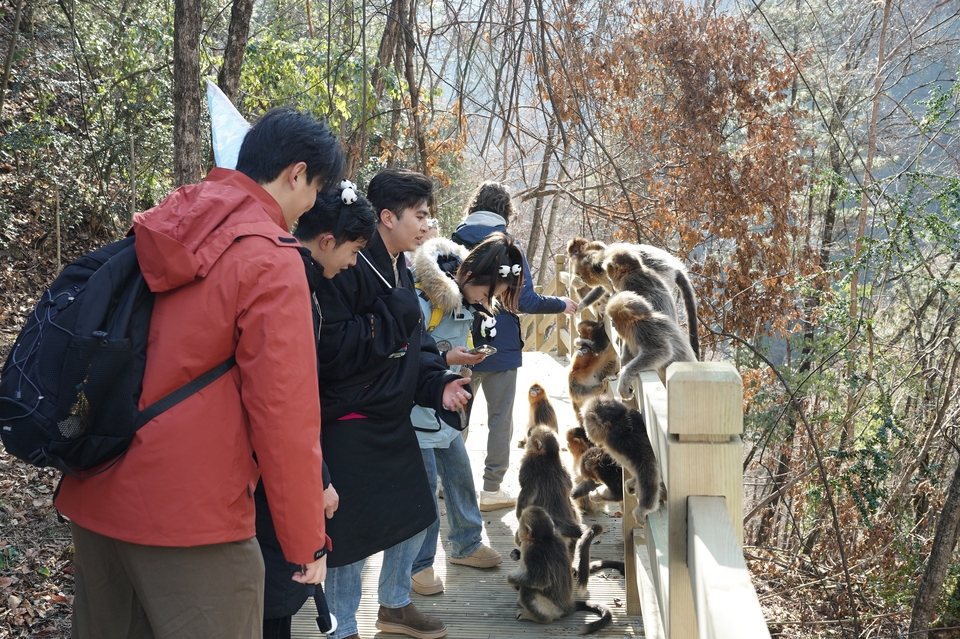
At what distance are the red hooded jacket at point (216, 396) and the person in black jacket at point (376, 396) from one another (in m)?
0.83

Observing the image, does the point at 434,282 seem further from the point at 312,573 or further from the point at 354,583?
the point at 312,573

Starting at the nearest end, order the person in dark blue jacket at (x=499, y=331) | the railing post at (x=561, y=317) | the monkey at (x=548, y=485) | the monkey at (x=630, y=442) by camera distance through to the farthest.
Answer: the monkey at (x=630, y=442)
the monkey at (x=548, y=485)
the person in dark blue jacket at (x=499, y=331)
the railing post at (x=561, y=317)

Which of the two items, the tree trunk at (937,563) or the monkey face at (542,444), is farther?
the tree trunk at (937,563)

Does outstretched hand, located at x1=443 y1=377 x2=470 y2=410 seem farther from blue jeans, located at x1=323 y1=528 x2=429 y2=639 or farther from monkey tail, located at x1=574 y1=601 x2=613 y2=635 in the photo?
monkey tail, located at x1=574 y1=601 x2=613 y2=635

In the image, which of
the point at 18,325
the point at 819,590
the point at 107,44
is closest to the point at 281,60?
the point at 107,44

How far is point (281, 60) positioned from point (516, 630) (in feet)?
26.8

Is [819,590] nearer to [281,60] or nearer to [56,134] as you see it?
[281,60]

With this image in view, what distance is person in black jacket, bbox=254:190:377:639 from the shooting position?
259 centimetres

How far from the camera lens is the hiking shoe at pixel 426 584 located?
426 centimetres

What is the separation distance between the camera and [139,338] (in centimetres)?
186

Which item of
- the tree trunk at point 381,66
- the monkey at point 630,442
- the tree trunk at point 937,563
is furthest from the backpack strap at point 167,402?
the tree trunk at point 937,563

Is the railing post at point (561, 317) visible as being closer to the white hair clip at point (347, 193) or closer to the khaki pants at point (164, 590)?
the white hair clip at point (347, 193)

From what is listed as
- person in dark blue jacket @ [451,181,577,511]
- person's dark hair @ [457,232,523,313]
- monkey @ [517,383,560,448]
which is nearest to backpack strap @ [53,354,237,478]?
person's dark hair @ [457,232,523,313]

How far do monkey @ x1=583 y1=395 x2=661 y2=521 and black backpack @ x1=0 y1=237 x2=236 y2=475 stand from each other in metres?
1.79
